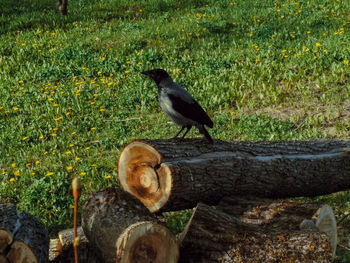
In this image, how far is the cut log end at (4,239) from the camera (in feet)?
13.9

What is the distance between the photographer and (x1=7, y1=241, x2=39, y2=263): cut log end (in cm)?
426

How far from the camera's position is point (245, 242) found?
15.0ft

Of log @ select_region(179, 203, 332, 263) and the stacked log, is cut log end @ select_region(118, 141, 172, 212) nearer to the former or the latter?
the stacked log

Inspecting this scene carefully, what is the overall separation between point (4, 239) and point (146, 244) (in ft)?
3.93

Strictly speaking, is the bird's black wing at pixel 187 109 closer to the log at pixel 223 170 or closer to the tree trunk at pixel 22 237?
the log at pixel 223 170

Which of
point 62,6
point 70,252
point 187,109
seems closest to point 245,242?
point 70,252

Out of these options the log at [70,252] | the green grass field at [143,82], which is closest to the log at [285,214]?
the green grass field at [143,82]

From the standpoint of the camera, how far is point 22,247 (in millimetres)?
4312

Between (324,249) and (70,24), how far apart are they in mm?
12836

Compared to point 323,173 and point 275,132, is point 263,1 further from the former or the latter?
point 323,173

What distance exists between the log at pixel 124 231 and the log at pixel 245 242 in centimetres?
28

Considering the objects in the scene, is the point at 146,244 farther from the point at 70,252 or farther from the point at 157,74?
the point at 157,74

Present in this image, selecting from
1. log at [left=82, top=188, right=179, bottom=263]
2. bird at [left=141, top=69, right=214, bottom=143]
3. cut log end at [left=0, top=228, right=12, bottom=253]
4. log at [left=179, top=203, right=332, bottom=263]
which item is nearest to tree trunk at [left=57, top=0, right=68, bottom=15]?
bird at [left=141, top=69, right=214, bottom=143]

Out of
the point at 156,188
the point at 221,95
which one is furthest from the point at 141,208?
the point at 221,95
